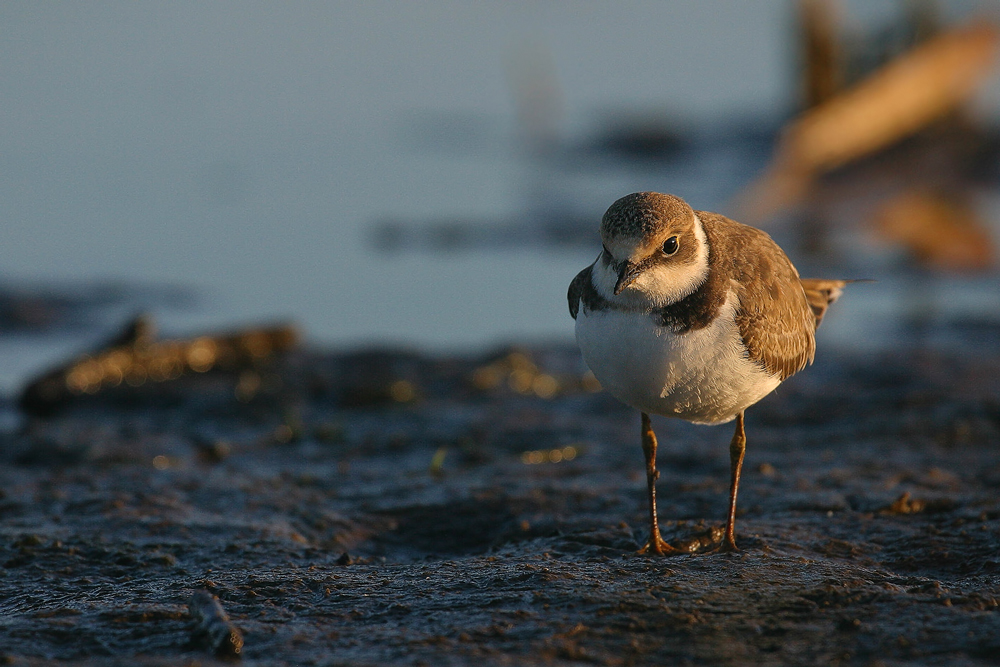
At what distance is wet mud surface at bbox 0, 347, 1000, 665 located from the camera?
13.7 feet

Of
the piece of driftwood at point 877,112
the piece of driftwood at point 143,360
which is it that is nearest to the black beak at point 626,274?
the piece of driftwood at point 143,360

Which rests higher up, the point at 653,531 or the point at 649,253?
the point at 649,253

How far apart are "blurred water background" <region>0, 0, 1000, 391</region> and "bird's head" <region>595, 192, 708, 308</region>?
5.42 meters

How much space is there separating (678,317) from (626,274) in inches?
11.8

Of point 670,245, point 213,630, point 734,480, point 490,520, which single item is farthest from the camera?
point 490,520

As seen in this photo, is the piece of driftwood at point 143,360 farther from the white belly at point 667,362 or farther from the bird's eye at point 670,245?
the bird's eye at point 670,245

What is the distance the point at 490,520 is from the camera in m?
6.06

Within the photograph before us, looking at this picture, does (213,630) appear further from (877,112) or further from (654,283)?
(877,112)

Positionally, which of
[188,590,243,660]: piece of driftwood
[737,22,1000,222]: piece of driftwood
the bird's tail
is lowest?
[188,590,243,660]: piece of driftwood

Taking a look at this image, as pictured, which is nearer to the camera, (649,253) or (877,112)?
(649,253)

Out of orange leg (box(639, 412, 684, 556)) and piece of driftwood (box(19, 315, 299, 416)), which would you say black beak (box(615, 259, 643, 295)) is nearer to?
orange leg (box(639, 412, 684, 556))

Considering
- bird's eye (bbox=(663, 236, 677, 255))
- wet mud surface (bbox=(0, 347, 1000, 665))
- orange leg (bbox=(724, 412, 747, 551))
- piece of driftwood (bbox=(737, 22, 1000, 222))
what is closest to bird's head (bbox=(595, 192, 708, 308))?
bird's eye (bbox=(663, 236, 677, 255))

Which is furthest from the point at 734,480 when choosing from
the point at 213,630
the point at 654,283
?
the point at 213,630

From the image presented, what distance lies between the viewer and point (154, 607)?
4.46 meters
